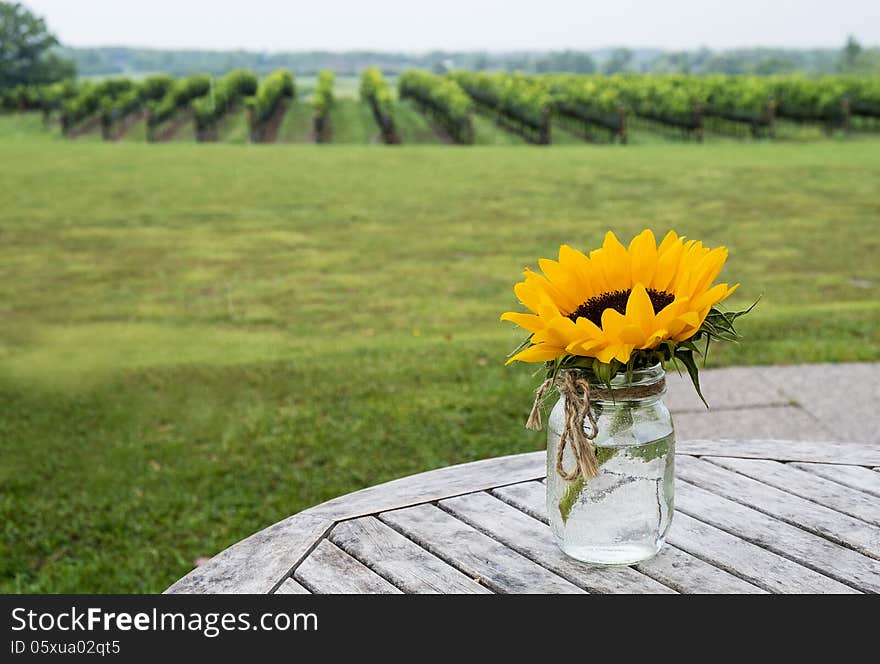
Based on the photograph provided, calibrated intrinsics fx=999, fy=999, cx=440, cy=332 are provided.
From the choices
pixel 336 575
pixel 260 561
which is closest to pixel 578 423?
pixel 336 575

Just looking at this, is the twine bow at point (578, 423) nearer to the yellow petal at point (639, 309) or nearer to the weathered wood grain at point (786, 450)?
the yellow petal at point (639, 309)

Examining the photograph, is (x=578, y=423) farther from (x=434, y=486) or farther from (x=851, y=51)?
(x=851, y=51)

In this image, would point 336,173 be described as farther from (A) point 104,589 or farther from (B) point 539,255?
(A) point 104,589

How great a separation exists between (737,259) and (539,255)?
162 centimetres

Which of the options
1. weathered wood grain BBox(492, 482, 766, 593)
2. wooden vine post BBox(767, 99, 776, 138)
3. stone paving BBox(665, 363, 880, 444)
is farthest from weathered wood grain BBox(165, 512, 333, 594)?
wooden vine post BBox(767, 99, 776, 138)

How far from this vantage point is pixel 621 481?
122cm

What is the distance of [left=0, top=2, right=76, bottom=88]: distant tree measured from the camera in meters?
22.0

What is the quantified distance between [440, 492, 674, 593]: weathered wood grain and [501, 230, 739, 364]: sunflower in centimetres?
29

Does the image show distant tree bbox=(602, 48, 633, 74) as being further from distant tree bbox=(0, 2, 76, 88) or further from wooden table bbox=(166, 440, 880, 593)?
wooden table bbox=(166, 440, 880, 593)

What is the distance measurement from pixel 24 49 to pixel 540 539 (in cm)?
2523

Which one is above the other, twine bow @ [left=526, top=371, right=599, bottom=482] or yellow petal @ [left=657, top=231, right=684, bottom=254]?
yellow petal @ [left=657, top=231, right=684, bottom=254]

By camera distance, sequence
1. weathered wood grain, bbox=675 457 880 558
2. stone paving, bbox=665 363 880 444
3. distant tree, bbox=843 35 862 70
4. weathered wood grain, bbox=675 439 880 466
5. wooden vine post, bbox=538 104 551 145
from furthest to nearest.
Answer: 1. distant tree, bbox=843 35 862 70
2. wooden vine post, bbox=538 104 551 145
3. stone paving, bbox=665 363 880 444
4. weathered wood grain, bbox=675 439 880 466
5. weathered wood grain, bbox=675 457 880 558

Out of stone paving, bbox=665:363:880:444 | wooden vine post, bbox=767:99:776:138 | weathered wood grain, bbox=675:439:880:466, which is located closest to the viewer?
weathered wood grain, bbox=675:439:880:466
